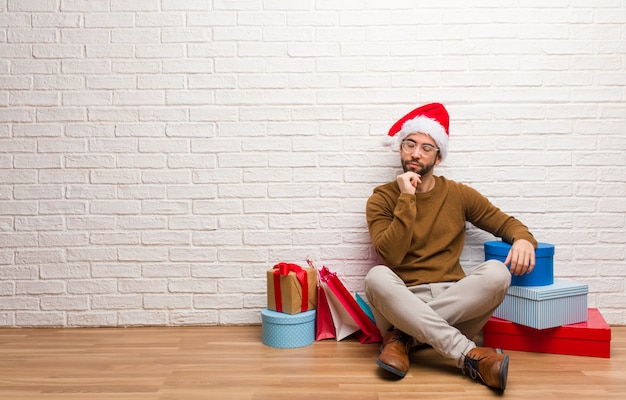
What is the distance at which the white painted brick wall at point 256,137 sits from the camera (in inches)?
104

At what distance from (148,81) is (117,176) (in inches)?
19.7

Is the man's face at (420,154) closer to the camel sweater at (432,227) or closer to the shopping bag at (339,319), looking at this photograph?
the camel sweater at (432,227)

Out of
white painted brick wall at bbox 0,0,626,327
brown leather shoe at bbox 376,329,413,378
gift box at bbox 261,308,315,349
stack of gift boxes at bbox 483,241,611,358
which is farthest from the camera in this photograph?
white painted brick wall at bbox 0,0,626,327

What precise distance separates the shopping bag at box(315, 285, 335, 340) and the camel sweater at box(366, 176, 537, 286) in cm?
37

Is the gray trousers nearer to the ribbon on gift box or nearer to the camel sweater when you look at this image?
the camel sweater

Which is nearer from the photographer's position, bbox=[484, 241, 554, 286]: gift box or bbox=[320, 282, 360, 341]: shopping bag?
bbox=[484, 241, 554, 286]: gift box

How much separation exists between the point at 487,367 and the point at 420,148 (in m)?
0.99

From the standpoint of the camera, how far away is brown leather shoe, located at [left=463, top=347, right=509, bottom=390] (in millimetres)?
1796

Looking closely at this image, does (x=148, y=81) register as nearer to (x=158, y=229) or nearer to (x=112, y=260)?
(x=158, y=229)

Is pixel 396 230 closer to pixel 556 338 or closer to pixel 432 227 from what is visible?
pixel 432 227

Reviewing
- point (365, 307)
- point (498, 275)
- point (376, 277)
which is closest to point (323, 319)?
point (365, 307)

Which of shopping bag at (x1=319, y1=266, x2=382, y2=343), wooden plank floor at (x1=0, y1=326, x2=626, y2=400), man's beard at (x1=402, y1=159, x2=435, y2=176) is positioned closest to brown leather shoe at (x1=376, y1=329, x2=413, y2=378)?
wooden plank floor at (x1=0, y1=326, x2=626, y2=400)

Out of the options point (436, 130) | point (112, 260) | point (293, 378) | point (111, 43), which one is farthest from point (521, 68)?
→ point (112, 260)

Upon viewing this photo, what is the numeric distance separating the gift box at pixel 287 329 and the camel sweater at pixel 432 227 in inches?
17.9
